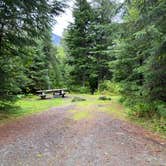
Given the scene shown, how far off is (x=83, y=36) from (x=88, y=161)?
27.0m

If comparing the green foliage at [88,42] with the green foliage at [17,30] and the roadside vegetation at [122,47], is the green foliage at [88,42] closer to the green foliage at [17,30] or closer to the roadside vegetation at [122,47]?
the roadside vegetation at [122,47]

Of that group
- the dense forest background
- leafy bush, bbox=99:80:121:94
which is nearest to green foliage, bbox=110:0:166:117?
the dense forest background

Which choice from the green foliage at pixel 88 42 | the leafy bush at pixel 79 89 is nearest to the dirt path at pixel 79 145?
the leafy bush at pixel 79 89

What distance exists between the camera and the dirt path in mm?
5383

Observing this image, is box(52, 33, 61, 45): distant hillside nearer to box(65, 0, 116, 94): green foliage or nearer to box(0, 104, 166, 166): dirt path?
box(65, 0, 116, 94): green foliage

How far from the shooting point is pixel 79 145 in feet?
21.3

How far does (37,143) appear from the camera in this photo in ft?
22.3

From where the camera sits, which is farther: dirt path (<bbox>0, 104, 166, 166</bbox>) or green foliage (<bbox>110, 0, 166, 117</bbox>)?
green foliage (<bbox>110, 0, 166, 117</bbox>)

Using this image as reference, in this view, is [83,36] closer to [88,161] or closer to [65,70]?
[65,70]

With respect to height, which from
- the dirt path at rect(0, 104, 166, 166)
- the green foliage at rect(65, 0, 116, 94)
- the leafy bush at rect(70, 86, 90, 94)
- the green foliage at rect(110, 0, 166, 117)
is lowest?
the dirt path at rect(0, 104, 166, 166)

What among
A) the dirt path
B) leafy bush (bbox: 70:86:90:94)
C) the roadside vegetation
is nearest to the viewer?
the dirt path

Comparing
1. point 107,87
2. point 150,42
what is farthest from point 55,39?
point 150,42

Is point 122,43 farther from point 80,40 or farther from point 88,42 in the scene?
point 88,42

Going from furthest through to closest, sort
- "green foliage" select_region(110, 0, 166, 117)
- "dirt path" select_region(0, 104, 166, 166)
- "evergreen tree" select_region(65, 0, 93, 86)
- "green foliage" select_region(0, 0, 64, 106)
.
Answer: "evergreen tree" select_region(65, 0, 93, 86) → "green foliage" select_region(0, 0, 64, 106) → "green foliage" select_region(110, 0, 166, 117) → "dirt path" select_region(0, 104, 166, 166)
